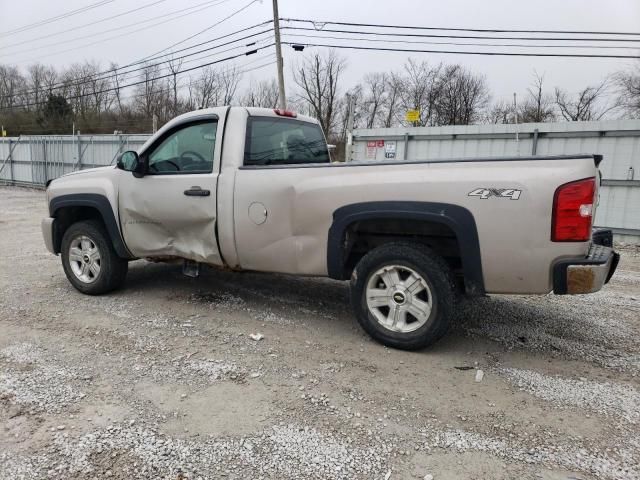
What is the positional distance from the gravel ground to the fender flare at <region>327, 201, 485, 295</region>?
→ 2.36 feet

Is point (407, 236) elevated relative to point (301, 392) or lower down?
elevated

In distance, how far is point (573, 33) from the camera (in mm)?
20516

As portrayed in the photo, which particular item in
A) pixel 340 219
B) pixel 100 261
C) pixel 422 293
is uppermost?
pixel 340 219

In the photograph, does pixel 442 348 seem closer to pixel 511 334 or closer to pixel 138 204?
pixel 511 334

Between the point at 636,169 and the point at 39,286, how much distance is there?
10.4m

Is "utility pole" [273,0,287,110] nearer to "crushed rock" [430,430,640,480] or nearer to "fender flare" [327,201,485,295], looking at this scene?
"fender flare" [327,201,485,295]

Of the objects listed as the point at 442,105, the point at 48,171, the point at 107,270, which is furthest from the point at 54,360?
the point at 442,105

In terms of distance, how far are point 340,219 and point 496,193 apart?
115cm

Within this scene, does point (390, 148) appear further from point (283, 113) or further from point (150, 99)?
point (150, 99)

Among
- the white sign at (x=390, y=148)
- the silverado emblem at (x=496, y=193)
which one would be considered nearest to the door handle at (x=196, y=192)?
the silverado emblem at (x=496, y=193)

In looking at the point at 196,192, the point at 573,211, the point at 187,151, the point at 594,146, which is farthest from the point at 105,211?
the point at 594,146

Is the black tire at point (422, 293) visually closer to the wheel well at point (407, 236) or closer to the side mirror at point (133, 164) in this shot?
the wheel well at point (407, 236)

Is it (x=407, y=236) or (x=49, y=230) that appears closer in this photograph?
(x=407, y=236)

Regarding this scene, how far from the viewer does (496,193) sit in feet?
10.3
